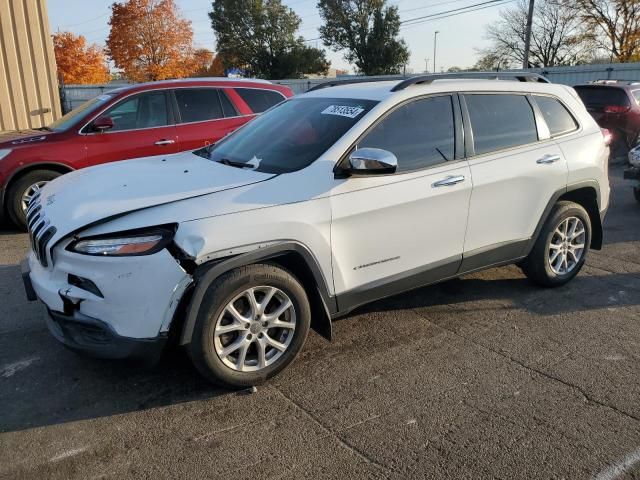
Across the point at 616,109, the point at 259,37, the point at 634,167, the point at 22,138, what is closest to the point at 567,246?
the point at 634,167

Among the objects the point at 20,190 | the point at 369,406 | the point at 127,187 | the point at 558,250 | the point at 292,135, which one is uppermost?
the point at 292,135

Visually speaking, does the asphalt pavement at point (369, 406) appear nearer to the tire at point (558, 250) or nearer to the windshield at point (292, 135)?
the tire at point (558, 250)

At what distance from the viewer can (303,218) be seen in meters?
3.28

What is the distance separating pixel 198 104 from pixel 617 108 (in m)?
9.45

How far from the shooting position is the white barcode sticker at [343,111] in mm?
3756

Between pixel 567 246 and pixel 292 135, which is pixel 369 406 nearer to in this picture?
pixel 292 135

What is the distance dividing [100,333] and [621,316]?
3.85 meters

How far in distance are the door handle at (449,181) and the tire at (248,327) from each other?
1257 mm

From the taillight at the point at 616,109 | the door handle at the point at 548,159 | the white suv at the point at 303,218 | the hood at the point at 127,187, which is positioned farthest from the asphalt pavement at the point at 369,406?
the taillight at the point at 616,109

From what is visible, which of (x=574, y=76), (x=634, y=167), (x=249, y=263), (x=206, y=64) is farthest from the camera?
(x=206, y=64)

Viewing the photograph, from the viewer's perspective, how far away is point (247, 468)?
105 inches

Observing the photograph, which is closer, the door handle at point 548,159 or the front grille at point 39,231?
the front grille at point 39,231

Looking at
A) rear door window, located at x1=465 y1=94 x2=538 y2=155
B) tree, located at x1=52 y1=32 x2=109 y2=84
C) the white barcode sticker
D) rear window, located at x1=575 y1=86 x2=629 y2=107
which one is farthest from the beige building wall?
tree, located at x1=52 y1=32 x2=109 y2=84

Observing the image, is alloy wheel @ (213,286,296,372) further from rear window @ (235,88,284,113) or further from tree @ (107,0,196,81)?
tree @ (107,0,196,81)
